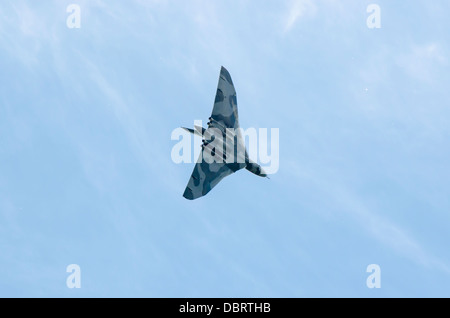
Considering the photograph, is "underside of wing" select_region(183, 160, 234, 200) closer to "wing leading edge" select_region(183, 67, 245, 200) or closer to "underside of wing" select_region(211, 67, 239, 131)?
"wing leading edge" select_region(183, 67, 245, 200)

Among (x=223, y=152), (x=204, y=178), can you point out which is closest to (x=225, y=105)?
(x=223, y=152)

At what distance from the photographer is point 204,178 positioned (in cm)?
8019

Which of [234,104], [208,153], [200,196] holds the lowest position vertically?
[200,196]

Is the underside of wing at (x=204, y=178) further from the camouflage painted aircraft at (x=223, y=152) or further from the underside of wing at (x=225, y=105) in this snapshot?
the underside of wing at (x=225, y=105)

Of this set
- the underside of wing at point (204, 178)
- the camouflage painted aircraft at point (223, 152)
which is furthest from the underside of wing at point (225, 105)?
the underside of wing at point (204, 178)

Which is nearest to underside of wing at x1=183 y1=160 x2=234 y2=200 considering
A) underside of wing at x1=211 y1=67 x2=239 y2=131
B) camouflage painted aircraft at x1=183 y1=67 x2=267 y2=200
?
camouflage painted aircraft at x1=183 y1=67 x2=267 y2=200

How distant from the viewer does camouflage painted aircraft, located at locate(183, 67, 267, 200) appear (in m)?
79.4
